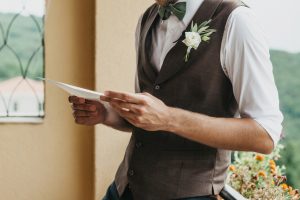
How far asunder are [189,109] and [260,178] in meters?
1.22

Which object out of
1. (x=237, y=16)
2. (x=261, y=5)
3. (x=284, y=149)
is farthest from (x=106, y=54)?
(x=237, y=16)

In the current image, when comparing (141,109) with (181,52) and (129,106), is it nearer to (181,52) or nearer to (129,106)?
(129,106)

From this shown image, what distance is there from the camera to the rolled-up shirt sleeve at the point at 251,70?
4.13 ft

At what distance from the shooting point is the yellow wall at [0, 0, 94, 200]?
2.76 meters

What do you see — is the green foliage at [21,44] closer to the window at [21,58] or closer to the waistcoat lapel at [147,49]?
the window at [21,58]

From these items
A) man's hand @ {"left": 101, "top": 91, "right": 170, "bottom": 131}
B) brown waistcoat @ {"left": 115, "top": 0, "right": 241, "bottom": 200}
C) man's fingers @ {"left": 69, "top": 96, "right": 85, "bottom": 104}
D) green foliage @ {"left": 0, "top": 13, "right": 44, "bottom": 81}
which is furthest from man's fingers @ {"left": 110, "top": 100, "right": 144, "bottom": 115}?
green foliage @ {"left": 0, "top": 13, "right": 44, "bottom": 81}

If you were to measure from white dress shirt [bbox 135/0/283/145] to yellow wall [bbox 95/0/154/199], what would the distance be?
4.62ft

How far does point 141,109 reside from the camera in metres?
1.17

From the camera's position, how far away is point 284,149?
2.60 metres

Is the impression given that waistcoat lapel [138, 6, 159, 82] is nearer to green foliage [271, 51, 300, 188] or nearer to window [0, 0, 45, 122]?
green foliage [271, 51, 300, 188]

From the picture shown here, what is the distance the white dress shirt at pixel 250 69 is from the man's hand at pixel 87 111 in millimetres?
484

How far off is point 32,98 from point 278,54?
1.43m

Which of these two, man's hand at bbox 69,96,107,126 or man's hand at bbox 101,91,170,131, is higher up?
man's hand at bbox 101,91,170,131

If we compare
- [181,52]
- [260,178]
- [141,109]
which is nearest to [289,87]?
[260,178]
